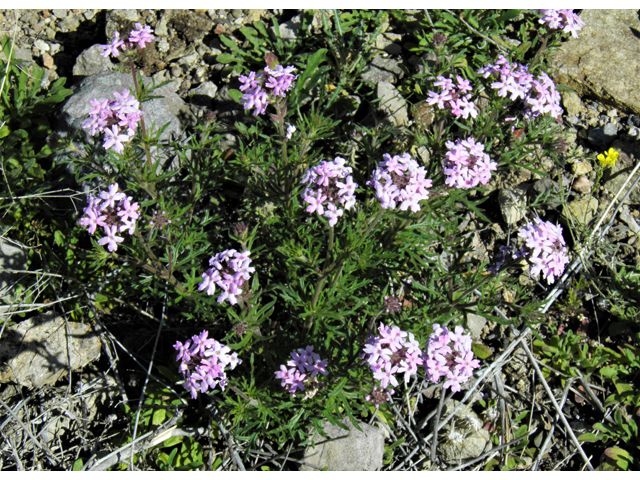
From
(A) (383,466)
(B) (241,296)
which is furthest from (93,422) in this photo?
(A) (383,466)

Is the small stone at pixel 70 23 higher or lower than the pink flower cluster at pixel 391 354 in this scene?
higher

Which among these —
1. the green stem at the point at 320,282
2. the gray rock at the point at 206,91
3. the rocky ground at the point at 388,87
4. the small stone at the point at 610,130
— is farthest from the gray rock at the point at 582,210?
the gray rock at the point at 206,91

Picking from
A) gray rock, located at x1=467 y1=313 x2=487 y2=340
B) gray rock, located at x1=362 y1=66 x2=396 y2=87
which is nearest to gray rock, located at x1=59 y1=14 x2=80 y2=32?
gray rock, located at x1=362 y1=66 x2=396 y2=87

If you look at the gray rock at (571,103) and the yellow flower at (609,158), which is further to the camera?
the gray rock at (571,103)

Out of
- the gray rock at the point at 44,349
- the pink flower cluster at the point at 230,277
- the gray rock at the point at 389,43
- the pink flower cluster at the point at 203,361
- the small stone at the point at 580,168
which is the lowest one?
the gray rock at the point at 44,349

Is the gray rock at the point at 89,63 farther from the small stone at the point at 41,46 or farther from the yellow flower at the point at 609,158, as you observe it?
the yellow flower at the point at 609,158

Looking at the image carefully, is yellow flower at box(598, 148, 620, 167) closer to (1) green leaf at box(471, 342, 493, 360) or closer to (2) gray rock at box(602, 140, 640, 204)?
(2) gray rock at box(602, 140, 640, 204)

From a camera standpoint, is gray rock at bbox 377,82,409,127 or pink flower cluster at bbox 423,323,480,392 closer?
pink flower cluster at bbox 423,323,480,392
